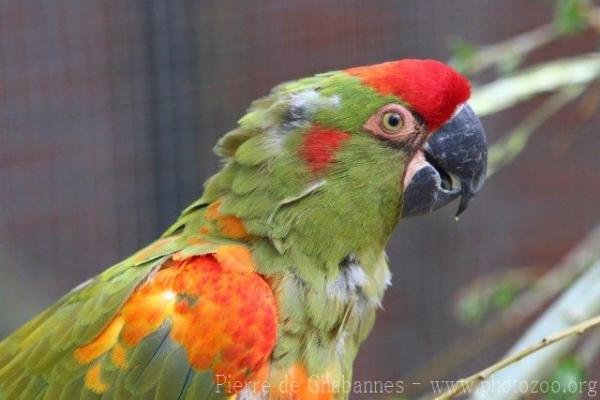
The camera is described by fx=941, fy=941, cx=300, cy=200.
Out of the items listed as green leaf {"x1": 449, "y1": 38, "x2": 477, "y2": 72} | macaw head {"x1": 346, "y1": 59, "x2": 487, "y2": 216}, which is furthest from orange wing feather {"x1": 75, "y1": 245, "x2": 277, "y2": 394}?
green leaf {"x1": 449, "y1": 38, "x2": 477, "y2": 72}

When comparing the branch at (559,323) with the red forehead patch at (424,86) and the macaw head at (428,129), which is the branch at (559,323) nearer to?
the macaw head at (428,129)

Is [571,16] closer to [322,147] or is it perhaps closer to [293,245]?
Answer: [322,147]

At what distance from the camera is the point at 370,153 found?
134 centimetres

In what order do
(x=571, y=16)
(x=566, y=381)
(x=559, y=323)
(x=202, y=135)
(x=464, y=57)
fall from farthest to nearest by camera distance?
(x=202, y=135), (x=464, y=57), (x=571, y=16), (x=559, y=323), (x=566, y=381)

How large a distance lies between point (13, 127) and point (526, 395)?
7.03ft

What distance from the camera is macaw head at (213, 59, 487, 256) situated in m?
1.33

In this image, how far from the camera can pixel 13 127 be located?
296 centimetres

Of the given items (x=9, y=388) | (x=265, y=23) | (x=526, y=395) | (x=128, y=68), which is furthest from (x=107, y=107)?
(x=526, y=395)

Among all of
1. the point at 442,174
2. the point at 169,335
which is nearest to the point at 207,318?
the point at 169,335

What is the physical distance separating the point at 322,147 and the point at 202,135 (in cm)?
156

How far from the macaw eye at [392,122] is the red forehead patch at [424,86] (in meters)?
0.03

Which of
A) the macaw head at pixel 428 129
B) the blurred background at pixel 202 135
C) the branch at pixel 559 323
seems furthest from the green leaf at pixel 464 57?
the blurred background at pixel 202 135

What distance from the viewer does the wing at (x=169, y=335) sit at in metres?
1.28

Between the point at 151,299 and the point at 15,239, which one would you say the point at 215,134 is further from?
the point at 151,299
